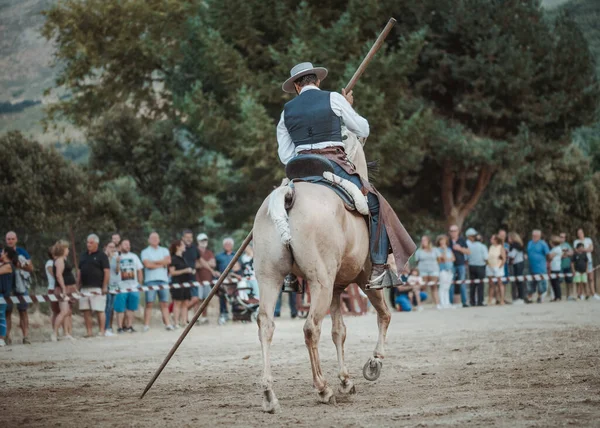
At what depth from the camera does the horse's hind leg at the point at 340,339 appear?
841 centimetres

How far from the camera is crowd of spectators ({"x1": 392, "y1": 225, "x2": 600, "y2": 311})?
82.5 feet

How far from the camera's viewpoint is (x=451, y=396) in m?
7.61

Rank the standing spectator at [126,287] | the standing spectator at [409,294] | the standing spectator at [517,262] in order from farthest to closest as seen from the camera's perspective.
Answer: the standing spectator at [517,262] → the standing spectator at [409,294] → the standing spectator at [126,287]

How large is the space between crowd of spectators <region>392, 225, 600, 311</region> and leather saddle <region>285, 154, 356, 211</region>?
52.9 feet

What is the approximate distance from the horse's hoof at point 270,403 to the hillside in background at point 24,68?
119 feet

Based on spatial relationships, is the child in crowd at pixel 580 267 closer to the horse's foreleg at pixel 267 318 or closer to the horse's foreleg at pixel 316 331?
the horse's foreleg at pixel 316 331

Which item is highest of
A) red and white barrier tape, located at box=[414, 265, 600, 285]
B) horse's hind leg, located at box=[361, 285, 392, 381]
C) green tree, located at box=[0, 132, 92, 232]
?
green tree, located at box=[0, 132, 92, 232]

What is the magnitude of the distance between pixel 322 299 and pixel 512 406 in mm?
1884

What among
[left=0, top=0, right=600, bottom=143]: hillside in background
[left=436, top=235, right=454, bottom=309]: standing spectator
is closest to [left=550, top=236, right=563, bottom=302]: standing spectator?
[left=436, top=235, right=454, bottom=309]: standing spectator

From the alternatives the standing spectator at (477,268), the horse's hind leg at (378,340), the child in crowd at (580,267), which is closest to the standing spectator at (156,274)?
the standing spectator at (477,268)

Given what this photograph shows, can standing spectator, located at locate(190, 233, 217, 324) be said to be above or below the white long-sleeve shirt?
below

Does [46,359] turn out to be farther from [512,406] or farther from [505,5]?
[505,5]

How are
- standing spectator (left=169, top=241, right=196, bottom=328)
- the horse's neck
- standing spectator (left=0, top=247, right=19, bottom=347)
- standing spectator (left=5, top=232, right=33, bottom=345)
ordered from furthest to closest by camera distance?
standing spectator (left=169, top=241, right=196, bottom=328), standing spectator (left=5, top=232, right=33, bottom=345), standing spectator (left=0, top=247, right=19, bottom=347), the horse's neck

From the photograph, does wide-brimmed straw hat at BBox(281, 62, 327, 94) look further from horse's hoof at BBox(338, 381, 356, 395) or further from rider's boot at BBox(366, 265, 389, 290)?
horse's hoof at BBox(338, 381, 356, 395)
